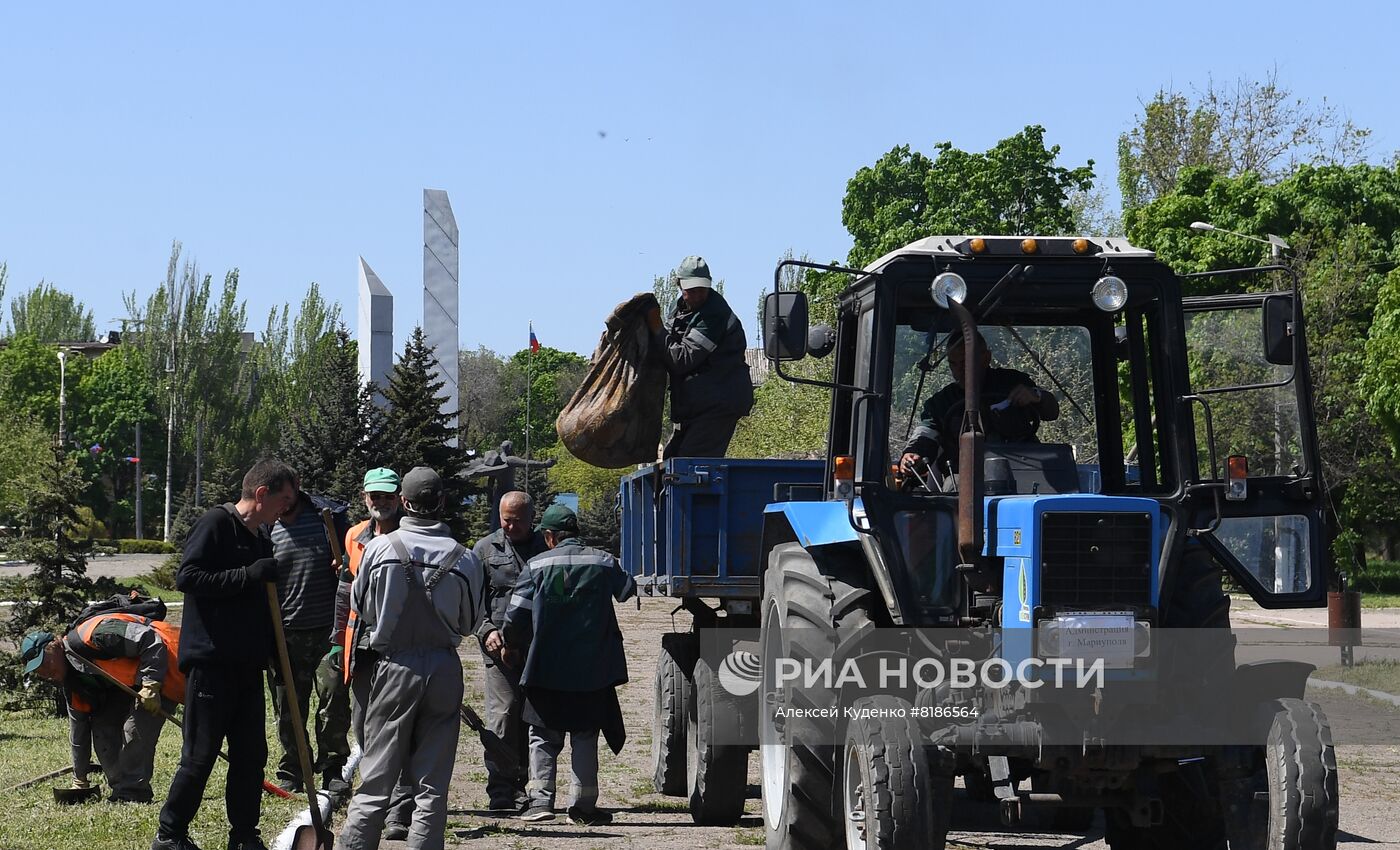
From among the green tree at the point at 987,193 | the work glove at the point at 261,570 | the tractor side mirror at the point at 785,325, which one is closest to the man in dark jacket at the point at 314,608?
the work glove at the point at 261,570

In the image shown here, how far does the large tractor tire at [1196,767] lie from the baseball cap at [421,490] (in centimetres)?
323

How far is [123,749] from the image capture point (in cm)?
966

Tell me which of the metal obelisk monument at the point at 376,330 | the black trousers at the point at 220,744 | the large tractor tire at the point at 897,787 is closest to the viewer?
the large tractor tire at the point at 897,787

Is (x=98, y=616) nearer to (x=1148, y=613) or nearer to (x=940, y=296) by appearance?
(x=940, y=296)

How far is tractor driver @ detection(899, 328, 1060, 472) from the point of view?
7281 millimetres

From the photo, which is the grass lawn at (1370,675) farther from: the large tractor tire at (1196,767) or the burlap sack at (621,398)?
the large tractor tire at (1196,767)

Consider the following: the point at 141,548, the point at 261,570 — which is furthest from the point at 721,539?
the point at 141,548

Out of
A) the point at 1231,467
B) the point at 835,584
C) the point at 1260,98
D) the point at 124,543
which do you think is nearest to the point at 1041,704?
the point at 835,584

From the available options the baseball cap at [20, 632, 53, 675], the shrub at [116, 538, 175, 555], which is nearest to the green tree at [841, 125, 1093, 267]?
the shrub at [116, 538, 175, 555]

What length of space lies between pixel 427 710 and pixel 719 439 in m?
3.30

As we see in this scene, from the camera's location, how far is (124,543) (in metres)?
66.8

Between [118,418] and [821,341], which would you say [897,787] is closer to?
[821,341]

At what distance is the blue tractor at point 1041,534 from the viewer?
6.26 meters

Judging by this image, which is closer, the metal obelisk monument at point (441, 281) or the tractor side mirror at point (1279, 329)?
the tractor side mirror at point (1279, 329)
